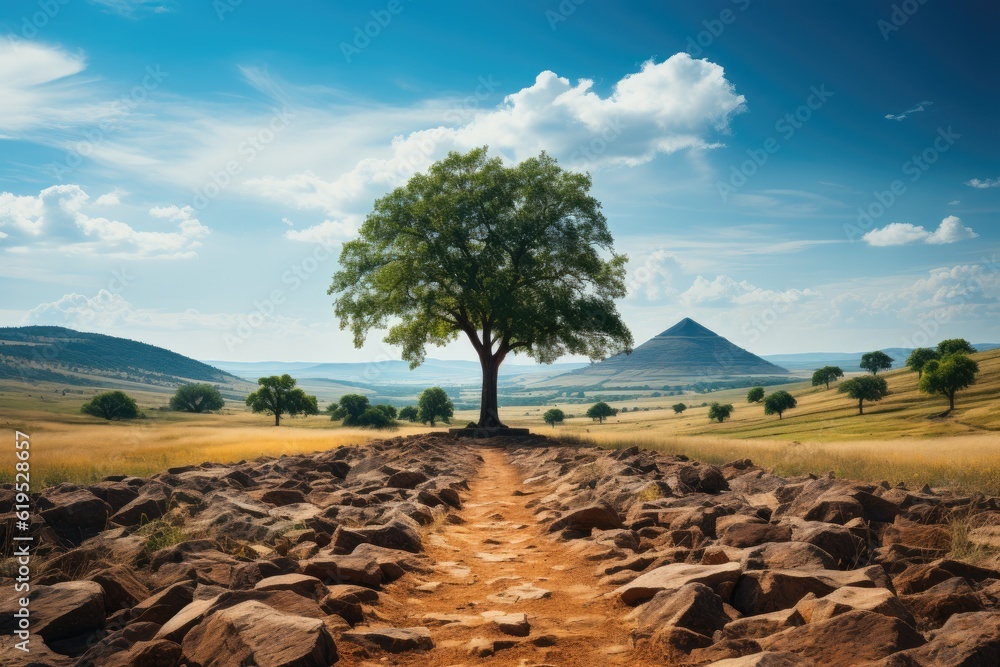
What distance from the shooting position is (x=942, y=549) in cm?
697

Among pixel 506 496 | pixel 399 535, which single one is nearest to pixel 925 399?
pixel 506 496

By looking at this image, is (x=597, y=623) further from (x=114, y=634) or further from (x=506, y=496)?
(x=506, y=496)

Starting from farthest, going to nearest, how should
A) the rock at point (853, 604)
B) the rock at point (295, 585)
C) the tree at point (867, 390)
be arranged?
1. the tree at point (867, 390)
2. the rock at point (295, 585)
3. the rock at point (853, 604)

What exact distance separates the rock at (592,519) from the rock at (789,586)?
396 cm

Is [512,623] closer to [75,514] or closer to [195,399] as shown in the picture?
[75,514]

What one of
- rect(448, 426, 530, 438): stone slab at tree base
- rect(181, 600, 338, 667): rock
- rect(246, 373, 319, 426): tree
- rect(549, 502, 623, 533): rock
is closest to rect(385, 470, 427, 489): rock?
rect(549, 502, 623, 533): rock

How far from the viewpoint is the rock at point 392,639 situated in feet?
17.4

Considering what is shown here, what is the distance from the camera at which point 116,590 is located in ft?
19.0

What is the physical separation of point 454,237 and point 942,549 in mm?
29750

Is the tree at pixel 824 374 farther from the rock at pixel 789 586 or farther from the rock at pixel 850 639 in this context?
the rock at pixel 850 639

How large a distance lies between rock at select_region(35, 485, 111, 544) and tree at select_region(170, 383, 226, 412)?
111 meters

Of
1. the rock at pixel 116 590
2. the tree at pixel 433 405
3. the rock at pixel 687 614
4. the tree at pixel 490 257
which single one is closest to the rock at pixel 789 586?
the rock at pixel 687 614

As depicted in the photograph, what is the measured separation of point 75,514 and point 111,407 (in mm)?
77838

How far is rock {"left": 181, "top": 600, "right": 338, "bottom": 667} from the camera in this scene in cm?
443
